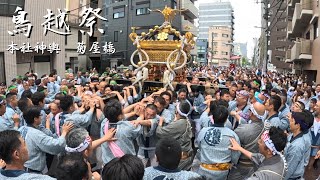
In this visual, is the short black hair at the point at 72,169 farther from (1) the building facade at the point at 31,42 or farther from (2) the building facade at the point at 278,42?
(2) the building facade at the point at 278,42

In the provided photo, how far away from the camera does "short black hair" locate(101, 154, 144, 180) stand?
2.16m

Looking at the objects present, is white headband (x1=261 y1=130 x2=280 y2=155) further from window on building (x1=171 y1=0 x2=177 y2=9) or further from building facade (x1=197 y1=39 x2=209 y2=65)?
building facade (x1=197 y1=39 x2=209 y2=65)

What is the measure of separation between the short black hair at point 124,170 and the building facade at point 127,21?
27859 mm

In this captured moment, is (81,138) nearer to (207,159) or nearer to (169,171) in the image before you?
(169,171)

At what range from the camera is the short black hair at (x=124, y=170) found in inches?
85.0

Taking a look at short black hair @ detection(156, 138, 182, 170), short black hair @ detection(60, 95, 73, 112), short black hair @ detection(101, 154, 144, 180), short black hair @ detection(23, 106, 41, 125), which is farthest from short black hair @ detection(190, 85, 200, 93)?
short black hair @ detection(101, 154, 144, 180)

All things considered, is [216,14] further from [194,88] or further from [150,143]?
[150,143]

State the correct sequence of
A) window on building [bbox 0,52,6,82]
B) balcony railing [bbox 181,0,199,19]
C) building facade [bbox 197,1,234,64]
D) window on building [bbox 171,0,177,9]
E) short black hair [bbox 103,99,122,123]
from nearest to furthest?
short black hair [bbox 103,99,122,123]
window on building [bbox 0,52,6,82]
window on building [bbox 171,0,177,9]
balcony railing [bbox 181,0,199,19]
building facade [bbox 197,1,234,64]

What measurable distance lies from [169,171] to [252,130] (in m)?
1.60

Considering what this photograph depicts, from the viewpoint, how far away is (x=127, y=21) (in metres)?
31.1

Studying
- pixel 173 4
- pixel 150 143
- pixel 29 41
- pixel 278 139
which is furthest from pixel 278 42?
pixel 278 139

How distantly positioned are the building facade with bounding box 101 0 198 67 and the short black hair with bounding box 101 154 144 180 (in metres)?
27.9

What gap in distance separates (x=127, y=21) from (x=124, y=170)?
29950 mm

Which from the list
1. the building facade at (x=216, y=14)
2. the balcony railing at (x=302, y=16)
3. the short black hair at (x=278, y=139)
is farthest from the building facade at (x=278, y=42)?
the short black hair at (x=278, y=139)
